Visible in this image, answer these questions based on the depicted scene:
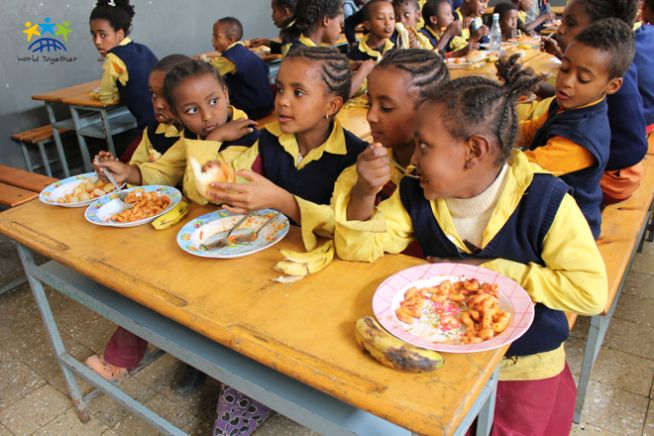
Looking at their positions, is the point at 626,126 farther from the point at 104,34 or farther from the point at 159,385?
the point at 104,34

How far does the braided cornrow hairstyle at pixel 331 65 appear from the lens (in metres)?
1.73

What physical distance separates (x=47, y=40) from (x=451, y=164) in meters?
4.54

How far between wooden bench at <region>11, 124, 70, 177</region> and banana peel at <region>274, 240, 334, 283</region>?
3659mm

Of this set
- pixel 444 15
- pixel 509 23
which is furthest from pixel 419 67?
pixel 509 23

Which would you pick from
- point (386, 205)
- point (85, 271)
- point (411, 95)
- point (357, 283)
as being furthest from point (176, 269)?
point (411, 95)

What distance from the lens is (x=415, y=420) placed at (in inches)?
33.1

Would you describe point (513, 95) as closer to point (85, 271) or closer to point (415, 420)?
point (415, 420)

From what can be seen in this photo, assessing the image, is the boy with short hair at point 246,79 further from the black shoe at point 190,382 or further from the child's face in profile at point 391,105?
the child's face in profile at point 391,105

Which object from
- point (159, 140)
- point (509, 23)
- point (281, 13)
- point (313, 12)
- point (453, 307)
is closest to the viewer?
point (453, 307)

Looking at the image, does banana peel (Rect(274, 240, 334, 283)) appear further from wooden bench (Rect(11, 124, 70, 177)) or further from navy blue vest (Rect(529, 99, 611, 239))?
wooden bench (Rect(11, 124, 70, 177))

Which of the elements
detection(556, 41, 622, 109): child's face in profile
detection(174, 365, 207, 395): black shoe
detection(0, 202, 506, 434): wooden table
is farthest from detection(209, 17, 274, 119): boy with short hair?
detection(556, 41, 622, 109): child's face in profile

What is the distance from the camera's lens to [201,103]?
195 cm

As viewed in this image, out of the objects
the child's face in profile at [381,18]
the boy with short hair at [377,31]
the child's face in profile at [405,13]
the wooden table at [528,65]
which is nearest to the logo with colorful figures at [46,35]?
the boy with short hair at [377,31]

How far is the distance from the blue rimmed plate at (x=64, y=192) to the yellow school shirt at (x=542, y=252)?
2.92 feet
